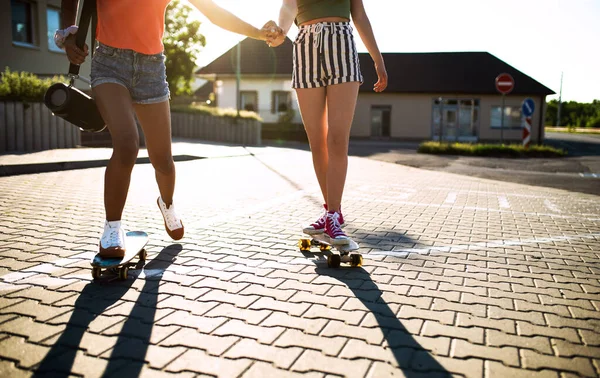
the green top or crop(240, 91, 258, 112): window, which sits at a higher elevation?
crop(240, 91, 258, 112): window

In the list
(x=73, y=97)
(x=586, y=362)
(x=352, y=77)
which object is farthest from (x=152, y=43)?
(x=586, y=362)

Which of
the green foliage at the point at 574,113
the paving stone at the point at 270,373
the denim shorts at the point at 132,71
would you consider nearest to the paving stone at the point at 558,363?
the paving stone at the point at 270,373

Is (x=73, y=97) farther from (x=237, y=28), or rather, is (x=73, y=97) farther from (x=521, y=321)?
(x=521, y=321)

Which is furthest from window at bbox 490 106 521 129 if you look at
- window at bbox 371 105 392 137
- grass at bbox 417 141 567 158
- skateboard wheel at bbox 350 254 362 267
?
skateboard wheel at bbox 350 254 362 267

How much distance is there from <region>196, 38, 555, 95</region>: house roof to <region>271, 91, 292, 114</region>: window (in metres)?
1.47

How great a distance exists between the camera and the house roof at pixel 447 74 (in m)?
37.8

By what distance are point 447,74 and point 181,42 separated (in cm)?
1928

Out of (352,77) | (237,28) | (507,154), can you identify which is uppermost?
(237,28)

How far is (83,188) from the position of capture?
7297mm

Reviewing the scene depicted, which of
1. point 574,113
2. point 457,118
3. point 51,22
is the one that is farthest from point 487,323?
point 574,113

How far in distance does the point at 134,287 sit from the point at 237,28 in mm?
1854

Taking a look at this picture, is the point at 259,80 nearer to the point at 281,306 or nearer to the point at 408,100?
the point at 408,100

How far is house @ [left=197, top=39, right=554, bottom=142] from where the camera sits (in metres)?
37.4

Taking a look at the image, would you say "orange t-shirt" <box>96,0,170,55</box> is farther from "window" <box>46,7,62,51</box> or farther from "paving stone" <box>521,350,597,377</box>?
"window" <box>46,7,62,51</box>
